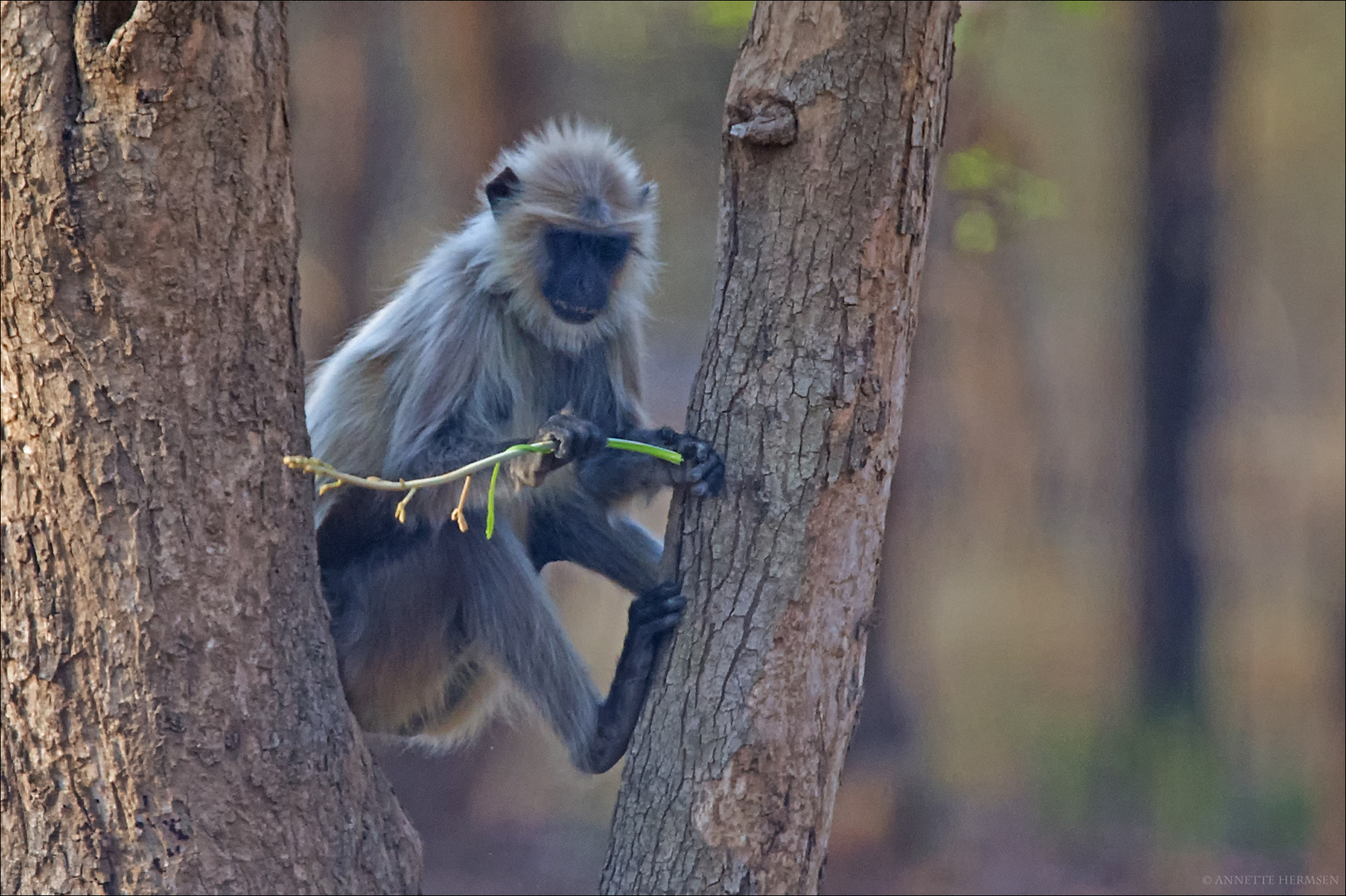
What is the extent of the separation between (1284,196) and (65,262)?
27.6 feet

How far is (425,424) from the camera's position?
14.1ft

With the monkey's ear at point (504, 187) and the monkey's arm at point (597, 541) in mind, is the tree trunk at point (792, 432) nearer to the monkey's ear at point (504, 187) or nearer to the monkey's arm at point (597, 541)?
the monkey's arm at point (597, 541)

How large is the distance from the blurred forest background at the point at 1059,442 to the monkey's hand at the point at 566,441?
521 cm

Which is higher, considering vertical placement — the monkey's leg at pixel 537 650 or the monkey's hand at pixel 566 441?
the monkey's hand at pixel 566 441

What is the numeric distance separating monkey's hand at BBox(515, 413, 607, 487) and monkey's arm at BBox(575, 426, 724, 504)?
0.47 feet

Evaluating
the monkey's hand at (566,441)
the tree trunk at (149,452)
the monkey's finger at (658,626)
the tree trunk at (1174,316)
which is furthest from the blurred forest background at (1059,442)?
the tree trunk at (149,452)

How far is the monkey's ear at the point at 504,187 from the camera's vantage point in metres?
4.76

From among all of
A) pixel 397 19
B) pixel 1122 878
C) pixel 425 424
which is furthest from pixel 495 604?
pixel 1122 878

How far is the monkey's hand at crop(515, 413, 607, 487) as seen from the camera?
3695 millimetres

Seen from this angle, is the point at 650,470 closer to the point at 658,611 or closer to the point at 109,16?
the point at 658,611

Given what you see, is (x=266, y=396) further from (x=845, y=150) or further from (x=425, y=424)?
(x=845, y=150)

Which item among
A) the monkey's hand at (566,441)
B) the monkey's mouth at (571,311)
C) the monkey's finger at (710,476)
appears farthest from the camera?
the monkey's mouth at (571,311)

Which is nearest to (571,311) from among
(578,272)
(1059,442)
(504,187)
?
(578,272)

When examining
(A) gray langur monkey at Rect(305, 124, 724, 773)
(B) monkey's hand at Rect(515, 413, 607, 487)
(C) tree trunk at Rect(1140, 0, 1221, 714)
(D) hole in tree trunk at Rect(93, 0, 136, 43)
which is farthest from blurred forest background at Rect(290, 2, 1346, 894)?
(D) hole in tree trunk at Rect(93, 0, 136, 43)
